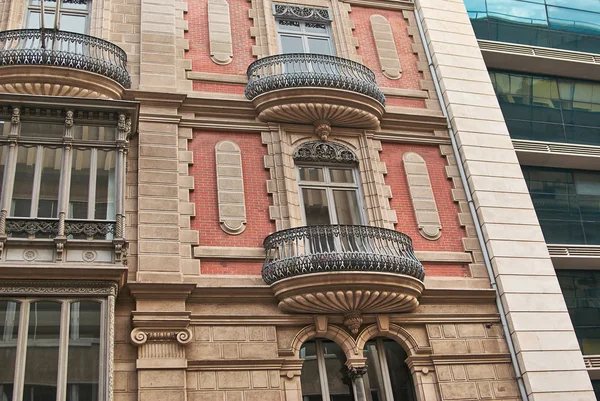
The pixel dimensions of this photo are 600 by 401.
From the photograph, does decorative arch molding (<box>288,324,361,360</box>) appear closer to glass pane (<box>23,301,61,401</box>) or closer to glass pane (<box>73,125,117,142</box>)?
glass pane (<box>23,301,61,401</box>)

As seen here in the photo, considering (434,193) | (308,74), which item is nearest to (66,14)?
(308,74)

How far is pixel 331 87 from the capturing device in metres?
15.2

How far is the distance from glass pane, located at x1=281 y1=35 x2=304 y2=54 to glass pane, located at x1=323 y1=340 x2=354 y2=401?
7642 millimetres

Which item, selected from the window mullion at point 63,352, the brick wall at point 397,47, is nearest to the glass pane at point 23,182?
the window mullion at point 63,352

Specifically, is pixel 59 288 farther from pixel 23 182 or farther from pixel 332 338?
pixel 332 338

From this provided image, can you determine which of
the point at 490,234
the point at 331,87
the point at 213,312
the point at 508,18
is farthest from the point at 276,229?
the point at 508,18

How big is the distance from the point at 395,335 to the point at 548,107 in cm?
874

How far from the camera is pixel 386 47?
17656mm

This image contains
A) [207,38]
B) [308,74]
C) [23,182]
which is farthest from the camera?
[207,38]

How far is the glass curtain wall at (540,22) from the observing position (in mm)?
19016

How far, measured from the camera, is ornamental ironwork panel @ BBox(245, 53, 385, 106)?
15.2 metres

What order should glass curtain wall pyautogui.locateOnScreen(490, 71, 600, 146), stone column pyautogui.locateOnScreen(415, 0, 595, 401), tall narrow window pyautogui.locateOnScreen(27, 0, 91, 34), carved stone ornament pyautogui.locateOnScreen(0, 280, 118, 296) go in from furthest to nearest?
glass curtain wall pyautogui.locateOnScreen(490, 71, 600, 146)
tall narrow window pyautogui.locateOnScreen(27, 0, 91, 34)
stone column pyautogui.locateOnScreen(415, 0, 595, 401)
carved stone ornament pyautogui.locateOnScreen(0, 280, 118, 296)

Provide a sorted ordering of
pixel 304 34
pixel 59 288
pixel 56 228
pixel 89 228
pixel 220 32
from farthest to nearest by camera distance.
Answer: pixel 304 34, pixel 220 32, pixel 89 228, pixel 56 228, pixel 59 288

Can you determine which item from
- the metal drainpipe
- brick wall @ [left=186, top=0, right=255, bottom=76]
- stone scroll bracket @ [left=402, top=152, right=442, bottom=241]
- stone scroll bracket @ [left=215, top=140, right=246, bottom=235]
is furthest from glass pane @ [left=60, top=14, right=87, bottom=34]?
the metal drainpipe
